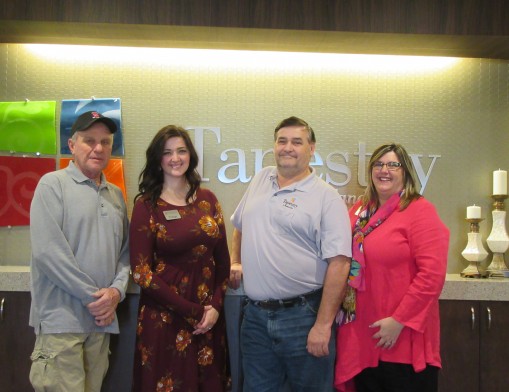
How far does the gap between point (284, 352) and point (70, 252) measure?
36.9 inches

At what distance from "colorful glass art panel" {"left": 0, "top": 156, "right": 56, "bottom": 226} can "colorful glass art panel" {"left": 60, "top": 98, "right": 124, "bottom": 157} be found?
0.23 m

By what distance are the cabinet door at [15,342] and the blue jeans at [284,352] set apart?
1163 millimetres

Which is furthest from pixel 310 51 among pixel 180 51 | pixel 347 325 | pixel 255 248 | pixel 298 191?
pixel 347 325

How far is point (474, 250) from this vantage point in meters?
2.93

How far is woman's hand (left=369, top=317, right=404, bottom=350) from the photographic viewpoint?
192 centimetres

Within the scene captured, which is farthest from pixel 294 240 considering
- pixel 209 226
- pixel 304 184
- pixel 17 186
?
pixel 17 186

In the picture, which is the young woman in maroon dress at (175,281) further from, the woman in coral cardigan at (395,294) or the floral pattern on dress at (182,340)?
the woman in coral cardigan at (395,294)

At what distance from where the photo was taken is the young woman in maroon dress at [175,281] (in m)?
2.02

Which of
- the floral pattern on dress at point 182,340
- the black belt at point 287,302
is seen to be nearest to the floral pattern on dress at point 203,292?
the floral pattern on dress at point 182,340

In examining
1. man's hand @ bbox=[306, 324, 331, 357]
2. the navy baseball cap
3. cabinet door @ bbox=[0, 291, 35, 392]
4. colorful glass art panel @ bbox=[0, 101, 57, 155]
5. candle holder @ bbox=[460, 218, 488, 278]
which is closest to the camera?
man's hand @ bbox=[306, 324, 331, 357]

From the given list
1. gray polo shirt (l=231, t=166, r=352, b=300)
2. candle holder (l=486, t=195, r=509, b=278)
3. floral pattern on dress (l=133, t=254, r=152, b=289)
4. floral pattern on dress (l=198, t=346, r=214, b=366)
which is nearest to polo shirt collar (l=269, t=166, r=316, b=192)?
gray polo shirt (l=231, t=166, r=352, b=300)

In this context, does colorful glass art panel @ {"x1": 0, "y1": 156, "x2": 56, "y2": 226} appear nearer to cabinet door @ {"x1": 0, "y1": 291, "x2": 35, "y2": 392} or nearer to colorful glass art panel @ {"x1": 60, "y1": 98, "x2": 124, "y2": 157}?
colorful glass art panel @ {"x1": 60, "y1": 98, "x2": 124, "y2": 157}

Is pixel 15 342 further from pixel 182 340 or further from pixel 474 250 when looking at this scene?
pixel 474 250

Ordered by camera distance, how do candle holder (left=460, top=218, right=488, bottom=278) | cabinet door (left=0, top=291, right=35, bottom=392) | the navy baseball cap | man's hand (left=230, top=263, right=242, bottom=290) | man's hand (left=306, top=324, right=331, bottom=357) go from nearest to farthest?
1. man's hand (left=306, top=324, right=331, bottom=357)
2. the navy baseball cap
3. man's hand (left=230, top=263, right=242, bottom=290)
4. cabinet door (left=0, top=291, right=35, bottom=392)
5. candle holder (left=460, top=218, right=488, bottom=278)
